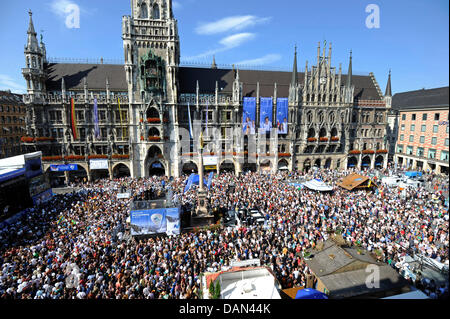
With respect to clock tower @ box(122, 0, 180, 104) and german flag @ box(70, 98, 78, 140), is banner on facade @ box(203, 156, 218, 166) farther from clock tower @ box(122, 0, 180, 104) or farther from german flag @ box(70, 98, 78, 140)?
german flag @ box(70, 98, 78, 140)

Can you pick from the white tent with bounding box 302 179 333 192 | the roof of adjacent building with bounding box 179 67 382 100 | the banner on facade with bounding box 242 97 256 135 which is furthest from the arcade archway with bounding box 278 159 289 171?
the white tent with bounding box 302 179 333 192

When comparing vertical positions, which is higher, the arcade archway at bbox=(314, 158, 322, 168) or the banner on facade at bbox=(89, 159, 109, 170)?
the banner on facade at bbox=(89, 159, 109, 170)

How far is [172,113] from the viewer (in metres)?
46.8

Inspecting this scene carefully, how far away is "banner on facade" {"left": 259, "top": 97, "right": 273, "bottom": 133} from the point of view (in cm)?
5019

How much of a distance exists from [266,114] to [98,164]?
119 feet

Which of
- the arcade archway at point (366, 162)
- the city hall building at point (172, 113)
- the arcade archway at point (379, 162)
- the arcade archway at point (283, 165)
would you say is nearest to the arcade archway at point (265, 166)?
the city hall building at point (172, 113)

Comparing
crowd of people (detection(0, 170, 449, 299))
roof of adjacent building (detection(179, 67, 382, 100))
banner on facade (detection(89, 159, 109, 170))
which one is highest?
roof of adjacent building (detection(179, 67, 382, 100))

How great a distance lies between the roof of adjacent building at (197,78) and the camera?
47.6 m

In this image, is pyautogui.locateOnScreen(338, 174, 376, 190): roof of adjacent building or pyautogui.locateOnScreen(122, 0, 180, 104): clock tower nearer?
pyautogui.locateOnScreen(338, 174, 376, 190): roof of adjacent building

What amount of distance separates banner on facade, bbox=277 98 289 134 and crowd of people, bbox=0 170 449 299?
2041 centimetres

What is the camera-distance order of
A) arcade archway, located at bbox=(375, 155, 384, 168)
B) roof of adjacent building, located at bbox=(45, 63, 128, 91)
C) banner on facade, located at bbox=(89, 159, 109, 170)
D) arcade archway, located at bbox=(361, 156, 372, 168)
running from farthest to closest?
arcade archway, located at bbox=(375, 155, 384, 168) → arcade archway, located at bbox=(361, 156, 372, 168) → roof of adjacent building, located at bbox=(45, 63, 128, 91) → banner on facade, located at bbox=(89, 159, 109, 170)

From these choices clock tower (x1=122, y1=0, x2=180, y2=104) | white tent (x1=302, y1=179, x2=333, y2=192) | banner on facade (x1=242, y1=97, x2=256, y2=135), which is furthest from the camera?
banner on facade (x1=242, y1=97, x2=256, y2=135)

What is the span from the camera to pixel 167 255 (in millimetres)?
19625

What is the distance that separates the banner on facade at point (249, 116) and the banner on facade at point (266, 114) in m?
1.85
